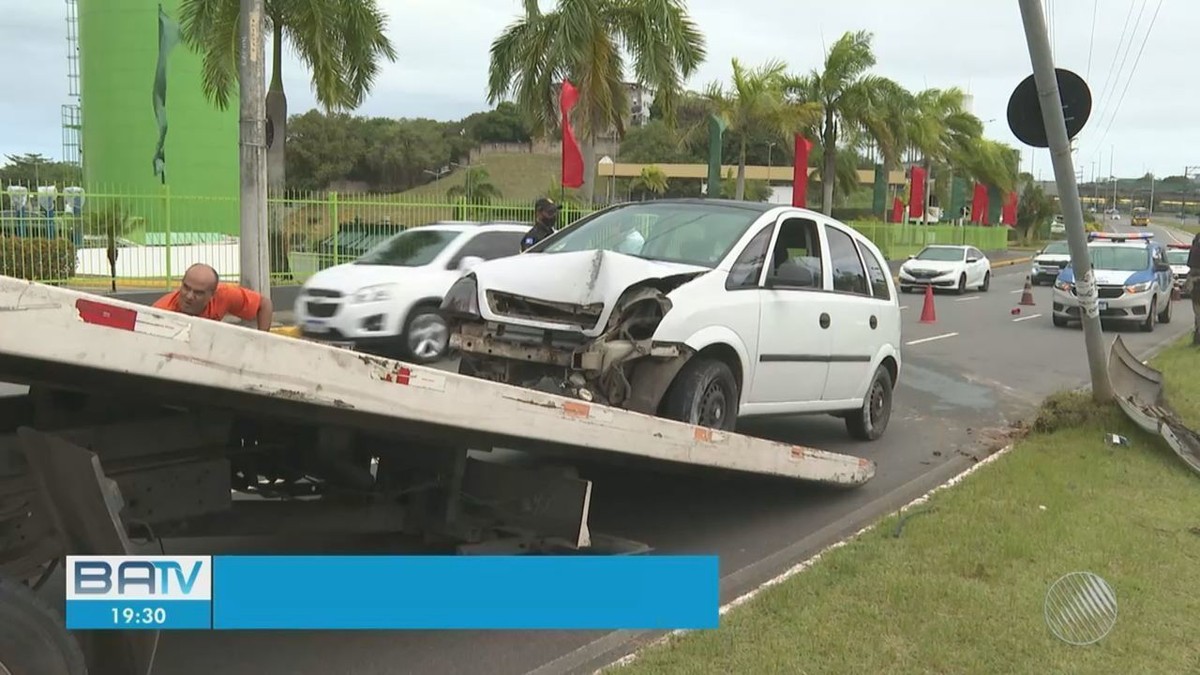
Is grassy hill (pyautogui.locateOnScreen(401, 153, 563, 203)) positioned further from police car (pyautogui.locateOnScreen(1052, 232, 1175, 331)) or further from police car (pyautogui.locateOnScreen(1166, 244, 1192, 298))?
police car (pyautogui.locateOnScreen(1052, 232, 1175, 331))

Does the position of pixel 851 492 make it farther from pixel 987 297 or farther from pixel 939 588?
pixel 987 297

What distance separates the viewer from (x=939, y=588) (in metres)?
4.56

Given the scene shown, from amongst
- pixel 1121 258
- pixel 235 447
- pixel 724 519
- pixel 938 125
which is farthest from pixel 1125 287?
pixel 938 125

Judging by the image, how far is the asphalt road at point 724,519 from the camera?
398 cm

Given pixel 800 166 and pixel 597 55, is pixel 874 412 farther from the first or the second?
pixel 800 166

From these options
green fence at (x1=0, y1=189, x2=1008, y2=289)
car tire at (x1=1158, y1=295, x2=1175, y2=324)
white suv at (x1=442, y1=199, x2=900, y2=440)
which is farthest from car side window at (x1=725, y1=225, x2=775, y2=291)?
car tire at (x1=1158, y1=295, x2=1175, y2=324)

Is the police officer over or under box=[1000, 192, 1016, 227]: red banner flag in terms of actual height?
under

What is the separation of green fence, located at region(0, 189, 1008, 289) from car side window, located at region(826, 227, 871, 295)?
38.7 ft

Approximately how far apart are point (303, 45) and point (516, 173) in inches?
2822

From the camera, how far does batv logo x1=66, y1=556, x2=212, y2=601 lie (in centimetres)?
291

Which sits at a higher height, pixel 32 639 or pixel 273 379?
pixel 273 379

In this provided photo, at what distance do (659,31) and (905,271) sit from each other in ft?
36.3

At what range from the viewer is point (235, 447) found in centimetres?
403

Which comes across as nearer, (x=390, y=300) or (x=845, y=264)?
(x=845, y=264)
